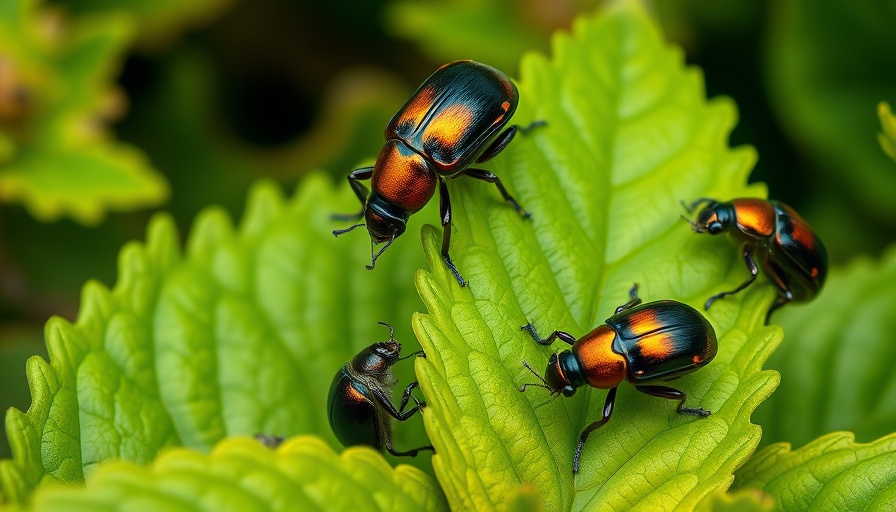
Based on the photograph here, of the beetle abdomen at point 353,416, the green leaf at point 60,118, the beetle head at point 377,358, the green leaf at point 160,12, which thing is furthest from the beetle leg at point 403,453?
the green leaf at point 160,12

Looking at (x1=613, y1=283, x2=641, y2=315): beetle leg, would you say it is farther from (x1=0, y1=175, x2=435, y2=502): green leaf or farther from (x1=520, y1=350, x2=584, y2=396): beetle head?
(x1=0, y1=175, x2=435, y2=502): green leaf

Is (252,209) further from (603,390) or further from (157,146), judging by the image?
(157,146)

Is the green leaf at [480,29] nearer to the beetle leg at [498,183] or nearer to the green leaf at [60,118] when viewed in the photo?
the green leaf at [60,118]

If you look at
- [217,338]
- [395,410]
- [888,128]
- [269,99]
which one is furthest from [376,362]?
[269,99]

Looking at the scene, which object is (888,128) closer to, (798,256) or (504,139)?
(798,256)

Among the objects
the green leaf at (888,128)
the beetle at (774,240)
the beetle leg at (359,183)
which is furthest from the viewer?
the beetle leg at (359,183)

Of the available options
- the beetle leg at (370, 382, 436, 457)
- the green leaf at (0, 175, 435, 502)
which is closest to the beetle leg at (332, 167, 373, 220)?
the green leaf at (0, 175, 435, 502)
